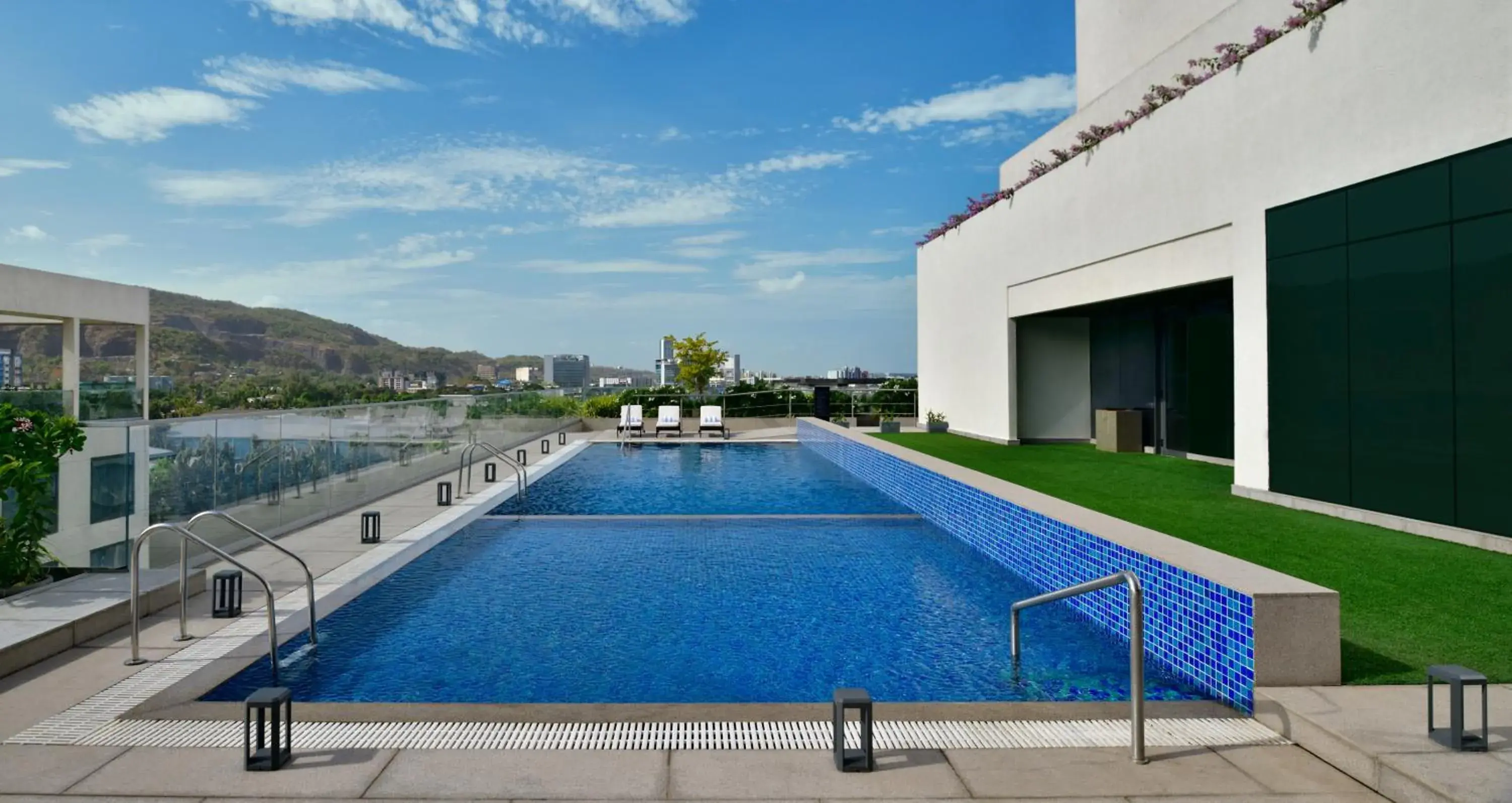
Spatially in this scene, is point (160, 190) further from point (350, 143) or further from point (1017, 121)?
point (1017, 121)

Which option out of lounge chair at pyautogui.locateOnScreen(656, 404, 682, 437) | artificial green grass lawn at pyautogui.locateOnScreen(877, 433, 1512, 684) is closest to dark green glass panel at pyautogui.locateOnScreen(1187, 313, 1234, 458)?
artificial green grass lawn at pyautogui.locateOnScreen(877, 433, 1512, 684)

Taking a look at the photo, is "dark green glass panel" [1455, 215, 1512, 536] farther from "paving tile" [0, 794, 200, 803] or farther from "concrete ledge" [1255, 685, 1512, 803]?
"paving tile" [0, 794, 200, 803]

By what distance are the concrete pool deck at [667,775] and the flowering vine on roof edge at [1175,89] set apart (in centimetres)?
798

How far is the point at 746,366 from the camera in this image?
110500 mm

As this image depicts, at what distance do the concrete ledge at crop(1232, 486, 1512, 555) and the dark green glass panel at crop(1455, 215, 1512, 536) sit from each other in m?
0.08

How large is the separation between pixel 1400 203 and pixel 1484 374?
1.70 m

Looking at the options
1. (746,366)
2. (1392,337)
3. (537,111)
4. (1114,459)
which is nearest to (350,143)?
(537,111)

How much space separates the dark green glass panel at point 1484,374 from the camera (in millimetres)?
6730

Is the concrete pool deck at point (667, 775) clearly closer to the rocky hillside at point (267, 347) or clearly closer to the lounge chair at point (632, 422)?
the lounge chair at point (632, 422)

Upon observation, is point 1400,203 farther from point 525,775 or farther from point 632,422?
point 632,422

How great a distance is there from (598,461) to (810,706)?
47.5 ft

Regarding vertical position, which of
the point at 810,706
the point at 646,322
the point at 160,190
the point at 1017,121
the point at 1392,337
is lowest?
the point at 810,706

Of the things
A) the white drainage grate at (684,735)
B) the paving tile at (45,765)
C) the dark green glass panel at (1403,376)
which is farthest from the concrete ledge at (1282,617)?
the paving tile at (45,765)

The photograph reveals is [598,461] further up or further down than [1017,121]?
further down
